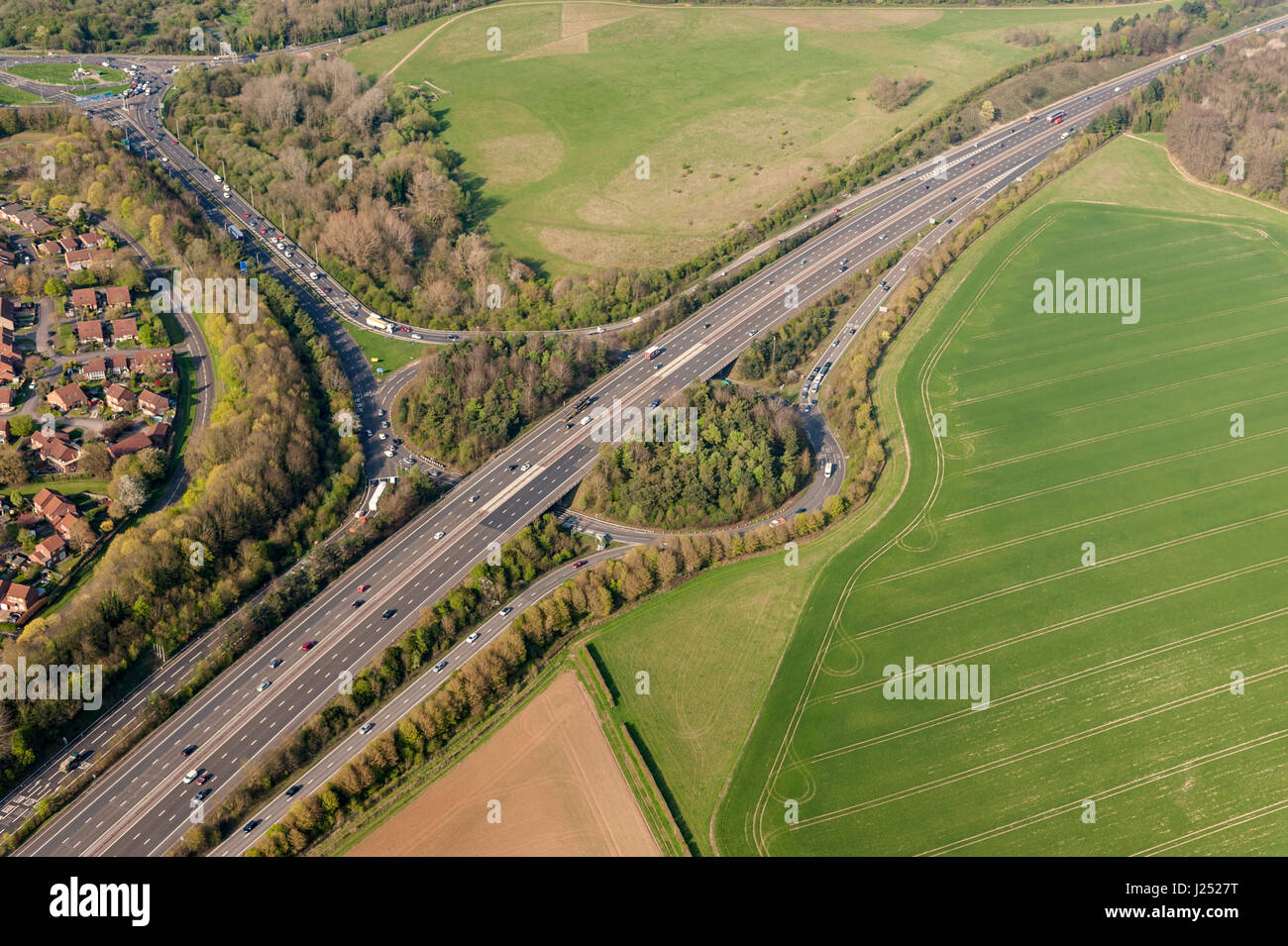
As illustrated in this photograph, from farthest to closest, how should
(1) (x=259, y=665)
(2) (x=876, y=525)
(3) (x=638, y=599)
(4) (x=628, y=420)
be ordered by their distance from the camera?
(4) (x=628, y=420) → (2) (x=876, y=525) → (3) (x=638, y=599) → (1) (x=259, y=665)

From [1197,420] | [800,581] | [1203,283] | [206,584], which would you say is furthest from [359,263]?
[1203,283]

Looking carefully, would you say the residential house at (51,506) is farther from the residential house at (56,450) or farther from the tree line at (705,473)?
the tree line at (705,473)

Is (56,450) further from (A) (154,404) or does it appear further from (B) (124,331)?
(B) (124,331)

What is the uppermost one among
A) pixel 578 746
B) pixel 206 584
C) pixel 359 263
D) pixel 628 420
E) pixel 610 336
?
pixel 359 263
